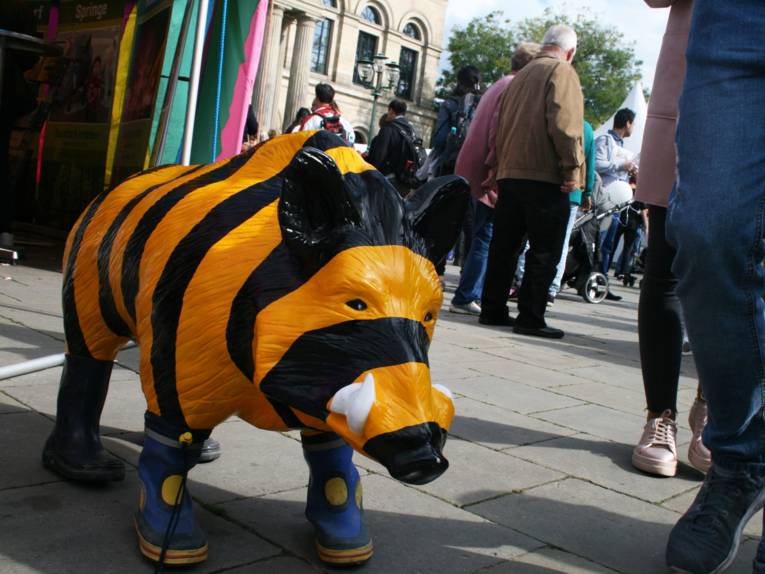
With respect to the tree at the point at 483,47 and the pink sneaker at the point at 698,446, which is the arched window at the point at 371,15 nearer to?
the tree at the point at 483,47

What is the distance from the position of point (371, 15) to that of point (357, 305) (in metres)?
42.3

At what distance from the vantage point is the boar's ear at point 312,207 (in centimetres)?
185

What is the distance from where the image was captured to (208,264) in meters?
1.97

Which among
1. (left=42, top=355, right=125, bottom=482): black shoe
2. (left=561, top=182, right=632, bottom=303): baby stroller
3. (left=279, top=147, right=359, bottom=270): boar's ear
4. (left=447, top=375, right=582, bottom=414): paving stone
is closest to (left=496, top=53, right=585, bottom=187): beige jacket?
(left=447, top=375, right=582, bottom=414): paving stone

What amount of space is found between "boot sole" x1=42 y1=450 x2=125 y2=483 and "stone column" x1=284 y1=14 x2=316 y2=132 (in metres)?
34.2

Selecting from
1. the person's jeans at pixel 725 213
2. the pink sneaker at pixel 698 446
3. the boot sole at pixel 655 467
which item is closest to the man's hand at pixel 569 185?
the pink sneaker at pixel 698 446

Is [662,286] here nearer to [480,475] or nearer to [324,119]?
[480,475]

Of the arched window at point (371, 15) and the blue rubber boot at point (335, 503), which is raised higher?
the arched window at point (371, 15)

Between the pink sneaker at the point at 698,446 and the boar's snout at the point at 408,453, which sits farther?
the pink sneaker at the point at 698,446

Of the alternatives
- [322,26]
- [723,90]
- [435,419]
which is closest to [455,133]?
[723,90]

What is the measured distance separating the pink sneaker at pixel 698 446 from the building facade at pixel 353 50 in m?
27.7

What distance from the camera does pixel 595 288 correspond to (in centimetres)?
1041

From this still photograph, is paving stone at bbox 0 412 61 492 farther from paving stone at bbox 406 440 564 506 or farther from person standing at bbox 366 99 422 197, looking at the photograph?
person standing at bbox 366 99 422 197

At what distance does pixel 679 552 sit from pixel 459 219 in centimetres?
101
